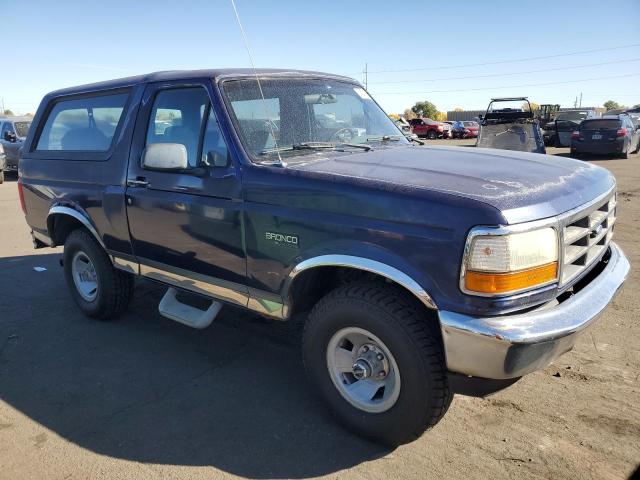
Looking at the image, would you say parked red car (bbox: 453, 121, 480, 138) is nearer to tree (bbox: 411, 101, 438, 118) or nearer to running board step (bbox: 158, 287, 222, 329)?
tree (bbox: 411, 101, 438, 118)

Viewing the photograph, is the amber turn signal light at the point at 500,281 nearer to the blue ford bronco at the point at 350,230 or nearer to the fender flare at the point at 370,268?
the blue ford bronco at the point at 350,230

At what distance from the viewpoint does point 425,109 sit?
68.7 meters

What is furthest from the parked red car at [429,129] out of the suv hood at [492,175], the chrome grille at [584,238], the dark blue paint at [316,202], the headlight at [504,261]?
the headlight at [504,261]

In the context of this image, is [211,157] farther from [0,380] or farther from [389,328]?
[0,380]

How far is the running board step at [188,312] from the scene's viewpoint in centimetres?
368

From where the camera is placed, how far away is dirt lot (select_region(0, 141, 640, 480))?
8.94 ft

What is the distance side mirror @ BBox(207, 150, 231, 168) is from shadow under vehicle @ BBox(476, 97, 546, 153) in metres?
8.59

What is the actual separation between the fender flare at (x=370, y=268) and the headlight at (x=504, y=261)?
0.21 m

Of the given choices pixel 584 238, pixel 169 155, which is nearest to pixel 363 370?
pixel 584 238

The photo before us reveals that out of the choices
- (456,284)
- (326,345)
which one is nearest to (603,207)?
(456,284)

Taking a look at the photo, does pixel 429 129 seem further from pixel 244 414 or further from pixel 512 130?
pixel 244 414

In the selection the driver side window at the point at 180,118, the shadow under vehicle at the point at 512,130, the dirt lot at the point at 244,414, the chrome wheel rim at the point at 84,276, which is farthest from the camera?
the shadow under vehicle at the point at 512,130

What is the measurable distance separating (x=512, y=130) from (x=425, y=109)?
6054 cm

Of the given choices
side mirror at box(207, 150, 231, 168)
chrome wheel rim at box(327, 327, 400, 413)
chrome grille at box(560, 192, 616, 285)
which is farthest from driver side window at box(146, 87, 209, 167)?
chrome grille at box(560, 192, 616, 285)
